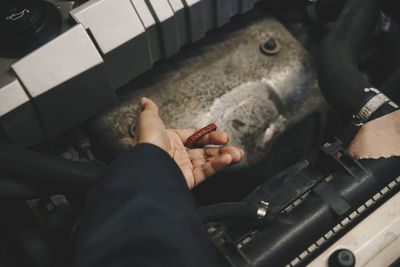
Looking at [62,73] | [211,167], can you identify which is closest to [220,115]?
[211,167]

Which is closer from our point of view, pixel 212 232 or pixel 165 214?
pixel 165 214

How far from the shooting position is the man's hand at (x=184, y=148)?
0.86 m

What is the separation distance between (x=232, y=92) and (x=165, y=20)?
0.31 m

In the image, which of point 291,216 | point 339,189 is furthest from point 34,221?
point 339,189

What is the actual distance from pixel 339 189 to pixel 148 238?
476 millimetres

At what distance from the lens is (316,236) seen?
0.81 metres

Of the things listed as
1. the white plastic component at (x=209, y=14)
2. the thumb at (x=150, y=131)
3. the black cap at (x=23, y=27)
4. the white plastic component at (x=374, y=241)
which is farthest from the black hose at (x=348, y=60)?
the black cap at (x=23, y=27)

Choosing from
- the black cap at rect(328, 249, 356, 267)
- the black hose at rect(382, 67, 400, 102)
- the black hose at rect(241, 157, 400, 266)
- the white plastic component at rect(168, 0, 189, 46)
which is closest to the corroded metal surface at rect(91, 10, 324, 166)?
the white plastic component at rect(168, 0, 189, 46)

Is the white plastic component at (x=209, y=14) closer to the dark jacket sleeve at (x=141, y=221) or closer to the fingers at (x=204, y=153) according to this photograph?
the fingers at (x=204, y=153)

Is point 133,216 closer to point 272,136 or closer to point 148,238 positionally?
point 148,238

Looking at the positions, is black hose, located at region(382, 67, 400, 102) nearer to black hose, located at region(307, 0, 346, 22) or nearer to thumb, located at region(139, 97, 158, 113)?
black hose, located at region(307, 0, 346, 22)

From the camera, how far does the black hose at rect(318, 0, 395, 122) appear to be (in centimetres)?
91

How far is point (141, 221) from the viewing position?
0.61 meters

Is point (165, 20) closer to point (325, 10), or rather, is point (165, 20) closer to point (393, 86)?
point (325, 10)
